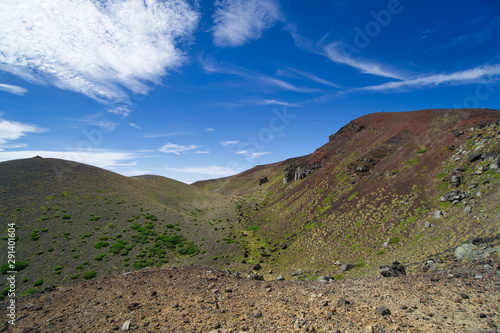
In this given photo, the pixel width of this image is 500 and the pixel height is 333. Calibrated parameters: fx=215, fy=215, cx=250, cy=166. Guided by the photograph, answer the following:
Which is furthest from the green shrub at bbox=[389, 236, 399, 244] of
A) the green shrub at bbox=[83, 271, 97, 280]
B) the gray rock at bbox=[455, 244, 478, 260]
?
the green shrub at bbox=[83, 271, 97, 280]

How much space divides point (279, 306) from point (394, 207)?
84.2 feet

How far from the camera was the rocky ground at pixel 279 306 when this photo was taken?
353 inches

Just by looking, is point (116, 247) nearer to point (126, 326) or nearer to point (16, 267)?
point (16, 267)

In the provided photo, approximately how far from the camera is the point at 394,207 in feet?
97.0

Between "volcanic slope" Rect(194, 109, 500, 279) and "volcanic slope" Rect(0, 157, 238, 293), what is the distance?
957 cm

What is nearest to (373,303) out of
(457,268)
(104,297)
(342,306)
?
(342,306)

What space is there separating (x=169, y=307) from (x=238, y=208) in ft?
193

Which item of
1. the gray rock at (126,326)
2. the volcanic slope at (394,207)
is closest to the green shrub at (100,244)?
the volcanic slope at (394,207)

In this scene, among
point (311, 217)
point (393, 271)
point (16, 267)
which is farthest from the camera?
point (311, 217)

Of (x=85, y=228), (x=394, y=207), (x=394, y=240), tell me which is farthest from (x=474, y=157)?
(x=85, y=228)

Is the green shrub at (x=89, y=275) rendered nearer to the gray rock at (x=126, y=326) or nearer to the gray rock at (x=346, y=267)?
the gray rock at (x=126, y=326)

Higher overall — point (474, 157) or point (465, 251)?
A: point (474, 157)

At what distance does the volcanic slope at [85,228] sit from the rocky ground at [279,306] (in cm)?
1507

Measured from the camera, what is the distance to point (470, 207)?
71.4 ft
